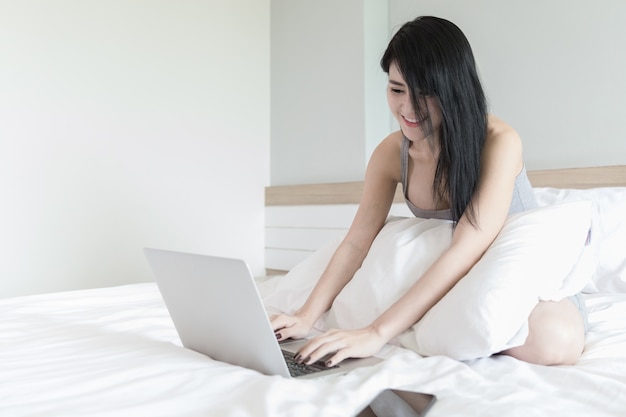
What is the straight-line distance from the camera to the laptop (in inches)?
39.1

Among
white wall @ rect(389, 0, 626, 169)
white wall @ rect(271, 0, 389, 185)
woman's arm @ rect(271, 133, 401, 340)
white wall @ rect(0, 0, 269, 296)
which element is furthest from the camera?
white wall @ rect(271, 0, 389, 185)

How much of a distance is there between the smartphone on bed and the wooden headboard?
1.65 m

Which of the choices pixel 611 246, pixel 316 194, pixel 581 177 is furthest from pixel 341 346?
pixel 316 194

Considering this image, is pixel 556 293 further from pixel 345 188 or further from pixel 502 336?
pixel 345 188

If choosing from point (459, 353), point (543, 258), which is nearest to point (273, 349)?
point (459, 353)

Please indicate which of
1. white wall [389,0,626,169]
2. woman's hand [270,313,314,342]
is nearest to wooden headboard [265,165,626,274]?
white wall [389,0,626,169]

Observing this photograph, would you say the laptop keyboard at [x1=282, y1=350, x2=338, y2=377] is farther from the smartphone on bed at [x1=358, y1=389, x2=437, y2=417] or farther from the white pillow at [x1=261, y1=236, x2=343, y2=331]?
the white pillow at [x1=261, y1=236, x2=343, y2=331]

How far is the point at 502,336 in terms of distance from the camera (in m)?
1.10

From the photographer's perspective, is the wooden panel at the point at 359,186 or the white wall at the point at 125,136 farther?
the white wall at the point at 125,136

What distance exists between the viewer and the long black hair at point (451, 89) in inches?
53.2

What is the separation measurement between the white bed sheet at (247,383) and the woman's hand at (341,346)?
0.05m

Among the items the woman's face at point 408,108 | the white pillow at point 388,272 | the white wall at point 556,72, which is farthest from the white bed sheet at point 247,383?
the white wall at point 556,72

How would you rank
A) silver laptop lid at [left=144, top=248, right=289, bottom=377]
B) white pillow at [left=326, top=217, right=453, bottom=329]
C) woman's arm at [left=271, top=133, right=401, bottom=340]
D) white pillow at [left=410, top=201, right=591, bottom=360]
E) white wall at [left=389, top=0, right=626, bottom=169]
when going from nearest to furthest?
silver laptop lid at [left=144, top=248, right=289, bottom=377]
white pillow at [left=410, top=201, right=591, bottom=360]
white pillow at [left=326, top=217, right=453, bottom=329]
woman's arm at [left=271, top=133, right=401, bottom=340]
white wall at [left=389, top=0, right=626, bottom=169]

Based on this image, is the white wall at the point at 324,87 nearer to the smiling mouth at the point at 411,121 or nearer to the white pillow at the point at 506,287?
the smiling mouth at the point at 411,121
